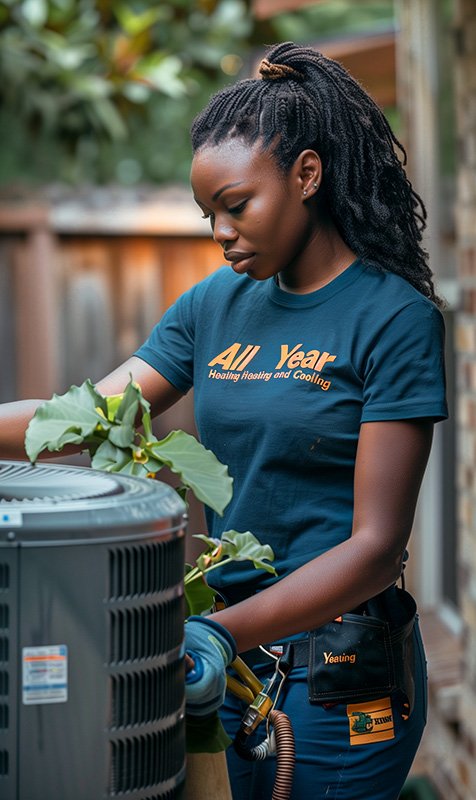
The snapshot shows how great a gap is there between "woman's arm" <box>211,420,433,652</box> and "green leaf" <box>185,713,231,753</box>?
0.58 ft

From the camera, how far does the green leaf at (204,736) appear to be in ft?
Answer: 5.73

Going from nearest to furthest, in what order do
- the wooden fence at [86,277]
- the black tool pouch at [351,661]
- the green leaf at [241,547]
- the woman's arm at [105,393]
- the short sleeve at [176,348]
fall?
the green leaf at [241,547], the black tool pouch at [351,661], the woman's arm at [105,393], the short sleeve at [176,348], the wooden fence at [86,277]

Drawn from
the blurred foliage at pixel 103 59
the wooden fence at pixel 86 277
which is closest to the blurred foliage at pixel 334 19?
the blurred foliage at pixel 103 59

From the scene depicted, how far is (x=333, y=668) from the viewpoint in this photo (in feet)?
6.92

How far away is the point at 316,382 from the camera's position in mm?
2096

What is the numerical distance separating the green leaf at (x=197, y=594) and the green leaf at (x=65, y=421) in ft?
0.97

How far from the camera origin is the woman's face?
2051mm

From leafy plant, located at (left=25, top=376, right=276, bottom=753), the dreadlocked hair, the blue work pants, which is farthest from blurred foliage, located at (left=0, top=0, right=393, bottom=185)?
leafy plant, located at (left=25, top=376, right=276, bottom=753)

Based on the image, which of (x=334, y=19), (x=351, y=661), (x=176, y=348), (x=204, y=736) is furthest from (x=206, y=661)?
(x=334, y=19)

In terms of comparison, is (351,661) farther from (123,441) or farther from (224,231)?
(224,231)

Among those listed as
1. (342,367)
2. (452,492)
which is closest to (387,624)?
(342,367)

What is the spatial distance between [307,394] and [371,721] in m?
0.56

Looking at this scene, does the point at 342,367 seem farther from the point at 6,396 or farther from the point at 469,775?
the point at 6,396

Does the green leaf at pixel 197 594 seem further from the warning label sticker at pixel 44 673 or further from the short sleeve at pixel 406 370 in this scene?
the warning label sticker at pixel 44 673
